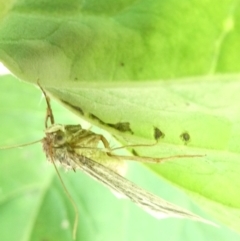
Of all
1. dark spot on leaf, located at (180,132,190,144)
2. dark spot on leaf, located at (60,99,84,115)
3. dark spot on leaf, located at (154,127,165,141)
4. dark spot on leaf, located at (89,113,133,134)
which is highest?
dark spot on leaf, located at (180,132,190,144)

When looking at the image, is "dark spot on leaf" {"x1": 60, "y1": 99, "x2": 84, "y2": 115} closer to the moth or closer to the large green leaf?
the large green leaf

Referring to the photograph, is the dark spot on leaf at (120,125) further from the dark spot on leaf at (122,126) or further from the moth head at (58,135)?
the moth head at (58,135)

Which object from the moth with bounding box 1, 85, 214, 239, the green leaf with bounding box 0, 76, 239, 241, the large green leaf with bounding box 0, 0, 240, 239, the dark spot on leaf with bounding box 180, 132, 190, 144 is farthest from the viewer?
the green leaf with bounding box 0, 76, 239, 241

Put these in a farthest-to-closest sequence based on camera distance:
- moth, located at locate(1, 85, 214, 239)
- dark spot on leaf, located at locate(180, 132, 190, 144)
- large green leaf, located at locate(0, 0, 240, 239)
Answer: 1. moth, located at locate(1, 85, 214, 239)
2. dark spot on leaf, located at locate(180, 132, 190, 144)
3. large green leaf, located at locate(0, 0, 240, 239)

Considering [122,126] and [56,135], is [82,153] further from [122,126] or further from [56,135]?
[122,126]

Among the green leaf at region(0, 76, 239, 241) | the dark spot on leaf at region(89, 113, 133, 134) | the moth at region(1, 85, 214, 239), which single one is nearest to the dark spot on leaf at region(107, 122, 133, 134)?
the dark spot on leaf at region(89, 113, 133, 134)

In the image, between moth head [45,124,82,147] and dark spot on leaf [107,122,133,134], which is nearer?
dark spot on leaf [107,122,133,134]

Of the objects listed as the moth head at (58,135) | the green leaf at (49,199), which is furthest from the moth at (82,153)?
the green leaf at (49,199)

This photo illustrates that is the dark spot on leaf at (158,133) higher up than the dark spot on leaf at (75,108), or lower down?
higher up

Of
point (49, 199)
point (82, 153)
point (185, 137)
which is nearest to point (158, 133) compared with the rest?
point (185, 137)

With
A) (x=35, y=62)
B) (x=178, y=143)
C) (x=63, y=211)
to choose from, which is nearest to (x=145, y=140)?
(x=178, y=143)
